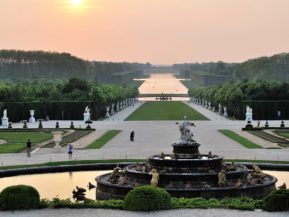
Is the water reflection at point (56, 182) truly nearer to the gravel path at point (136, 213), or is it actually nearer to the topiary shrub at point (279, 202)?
the gravel path at point (136, 213)

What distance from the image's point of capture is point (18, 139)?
170ft

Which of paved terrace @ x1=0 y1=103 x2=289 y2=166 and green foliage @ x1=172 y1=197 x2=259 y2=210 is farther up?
green foliage @ x1=172 y1=197 x2=259 y2=210

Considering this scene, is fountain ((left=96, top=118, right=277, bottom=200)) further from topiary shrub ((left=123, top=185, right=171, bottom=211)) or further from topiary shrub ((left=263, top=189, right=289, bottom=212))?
topiary shrub ((left=263, top=189, right=289, bottom=212))

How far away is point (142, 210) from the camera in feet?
67.8

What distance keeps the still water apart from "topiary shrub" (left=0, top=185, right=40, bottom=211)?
4387 millimetres

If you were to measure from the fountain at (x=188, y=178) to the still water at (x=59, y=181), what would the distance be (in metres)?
1.31

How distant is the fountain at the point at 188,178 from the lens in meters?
25.0

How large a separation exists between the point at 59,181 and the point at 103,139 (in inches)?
870

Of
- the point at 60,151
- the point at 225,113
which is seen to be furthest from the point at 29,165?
the point at 225,113

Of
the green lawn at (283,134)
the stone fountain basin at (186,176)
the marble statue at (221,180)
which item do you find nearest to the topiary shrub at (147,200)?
the stone fountain basin at (186,176)

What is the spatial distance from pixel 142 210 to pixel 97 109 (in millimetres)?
66114

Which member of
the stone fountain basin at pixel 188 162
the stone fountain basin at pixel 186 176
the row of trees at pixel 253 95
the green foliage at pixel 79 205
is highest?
the row of trees at pixel 253 95

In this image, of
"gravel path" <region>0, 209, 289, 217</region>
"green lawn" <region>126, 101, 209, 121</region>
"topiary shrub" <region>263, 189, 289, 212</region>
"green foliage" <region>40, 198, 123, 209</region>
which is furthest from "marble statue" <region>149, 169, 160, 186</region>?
"green lawn" <region>126, 101, 209, 121</region>

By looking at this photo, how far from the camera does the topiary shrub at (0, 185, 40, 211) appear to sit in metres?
20.9
